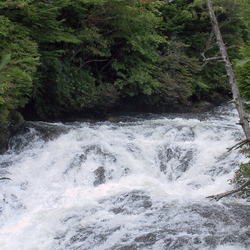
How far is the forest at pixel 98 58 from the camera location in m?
8.09

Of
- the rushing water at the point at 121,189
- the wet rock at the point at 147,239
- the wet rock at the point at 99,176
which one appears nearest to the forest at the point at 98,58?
the rushing water at the point at 121,189

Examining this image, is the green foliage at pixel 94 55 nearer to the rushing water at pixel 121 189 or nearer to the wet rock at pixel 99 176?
the rushing water at pixel 121 189

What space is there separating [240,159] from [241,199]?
1.64 meters

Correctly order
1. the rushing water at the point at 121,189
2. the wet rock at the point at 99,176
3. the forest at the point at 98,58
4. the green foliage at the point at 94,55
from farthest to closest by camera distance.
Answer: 1. the green foliage at the point at 94,55
2. the forest at the point at 98,58
3. the wet rock at the point at 99,176
4. the rushing water at the point at 121,189

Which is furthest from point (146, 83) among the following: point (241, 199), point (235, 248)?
point (235, 248)

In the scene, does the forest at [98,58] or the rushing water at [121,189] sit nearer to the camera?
the rushing water at [121,189]

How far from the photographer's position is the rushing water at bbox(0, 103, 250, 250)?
15.8 feet

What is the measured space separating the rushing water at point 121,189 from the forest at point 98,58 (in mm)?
1488

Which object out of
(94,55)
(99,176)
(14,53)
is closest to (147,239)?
(99,176)

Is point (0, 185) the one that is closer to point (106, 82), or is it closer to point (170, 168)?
point (170, 168)

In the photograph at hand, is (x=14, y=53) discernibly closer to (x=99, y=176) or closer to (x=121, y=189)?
(x=99, y=176)

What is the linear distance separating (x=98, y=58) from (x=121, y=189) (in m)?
7.51

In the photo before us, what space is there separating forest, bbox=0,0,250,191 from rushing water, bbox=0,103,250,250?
1488 millimetres

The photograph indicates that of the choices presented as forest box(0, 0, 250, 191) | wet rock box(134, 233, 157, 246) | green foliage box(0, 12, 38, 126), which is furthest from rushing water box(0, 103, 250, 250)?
forest box(0, 0, 250, 191)
